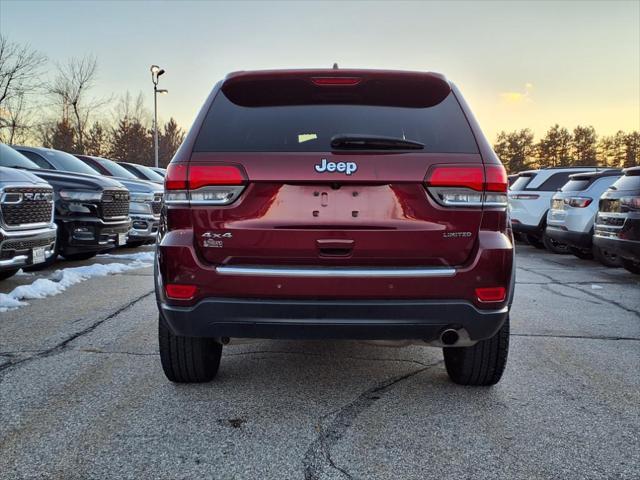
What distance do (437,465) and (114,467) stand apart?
54.3 inches

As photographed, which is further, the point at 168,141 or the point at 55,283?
the point at 168,141

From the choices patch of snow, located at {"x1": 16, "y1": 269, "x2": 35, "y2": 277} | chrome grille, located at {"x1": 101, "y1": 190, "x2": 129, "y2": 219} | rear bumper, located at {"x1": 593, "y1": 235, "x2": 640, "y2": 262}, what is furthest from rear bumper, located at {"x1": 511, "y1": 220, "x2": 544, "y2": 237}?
patch of snow, located at {"x1": 16, "y1": 269, "x2": 35, "y2": 277}

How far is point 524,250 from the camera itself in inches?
524

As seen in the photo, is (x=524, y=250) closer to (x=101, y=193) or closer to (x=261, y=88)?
(x=101, y=193)

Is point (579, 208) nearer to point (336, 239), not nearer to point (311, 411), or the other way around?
point (311, 411)

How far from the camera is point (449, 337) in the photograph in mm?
2697

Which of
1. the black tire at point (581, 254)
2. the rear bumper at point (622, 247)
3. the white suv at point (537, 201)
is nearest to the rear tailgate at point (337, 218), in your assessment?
the rear bumper at point (622, 247)

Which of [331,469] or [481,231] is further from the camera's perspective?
[481,231]

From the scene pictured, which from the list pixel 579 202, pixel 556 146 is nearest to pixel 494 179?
pixel 579 202

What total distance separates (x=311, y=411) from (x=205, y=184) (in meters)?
1.33

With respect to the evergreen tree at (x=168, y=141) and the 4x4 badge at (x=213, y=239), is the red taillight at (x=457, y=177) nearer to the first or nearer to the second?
the 4x4 badge at (x=213, y=239)

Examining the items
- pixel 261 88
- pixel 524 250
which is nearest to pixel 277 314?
pixel 261 88

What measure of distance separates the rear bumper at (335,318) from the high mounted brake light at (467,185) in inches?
19.5

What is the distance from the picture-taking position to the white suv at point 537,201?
40.7 feet
